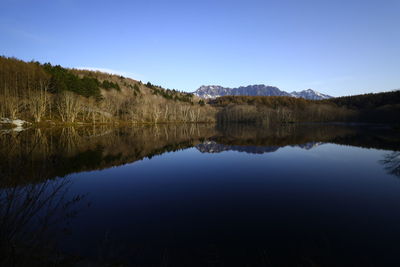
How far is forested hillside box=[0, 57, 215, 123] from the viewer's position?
61.6m

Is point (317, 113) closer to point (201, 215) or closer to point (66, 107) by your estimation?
point (66, 107)

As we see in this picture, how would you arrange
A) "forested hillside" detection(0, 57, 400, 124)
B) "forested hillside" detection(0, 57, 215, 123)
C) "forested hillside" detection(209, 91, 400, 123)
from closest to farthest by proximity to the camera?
"forested hillside" detection(0, 57, 215, 123) → "forested hillside" detection(0, 57, 400, 124) → "forested hillside" detection(209, 91, 400, 123)

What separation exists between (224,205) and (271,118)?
436ft

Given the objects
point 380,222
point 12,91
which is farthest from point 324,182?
point 12,91

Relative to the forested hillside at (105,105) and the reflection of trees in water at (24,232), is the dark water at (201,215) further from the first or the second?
the forested hillside at (105,105)

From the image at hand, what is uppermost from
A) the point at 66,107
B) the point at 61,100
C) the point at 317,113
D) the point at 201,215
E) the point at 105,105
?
the point at 61,100

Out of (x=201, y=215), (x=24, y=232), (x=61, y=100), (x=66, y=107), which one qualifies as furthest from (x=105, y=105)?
(x=24, y=232)

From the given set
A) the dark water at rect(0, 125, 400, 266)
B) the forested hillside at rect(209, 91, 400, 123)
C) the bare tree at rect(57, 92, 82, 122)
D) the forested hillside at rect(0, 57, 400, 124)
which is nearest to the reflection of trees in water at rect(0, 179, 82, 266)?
the dark water at rect(0, 125, 400, 266)

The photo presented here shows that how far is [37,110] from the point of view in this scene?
63031 mm

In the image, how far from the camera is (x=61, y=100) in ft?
239

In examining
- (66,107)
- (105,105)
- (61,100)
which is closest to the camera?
(66,107)

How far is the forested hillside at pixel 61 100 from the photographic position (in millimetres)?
61562

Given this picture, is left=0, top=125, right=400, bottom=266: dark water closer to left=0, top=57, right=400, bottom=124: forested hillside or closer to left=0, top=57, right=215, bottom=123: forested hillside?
left=0, top=57, right=215, bottom=123: forested hillside

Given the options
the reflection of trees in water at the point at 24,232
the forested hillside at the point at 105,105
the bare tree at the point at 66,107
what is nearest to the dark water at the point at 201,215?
the reflection of trees in water at the point at 24,232
